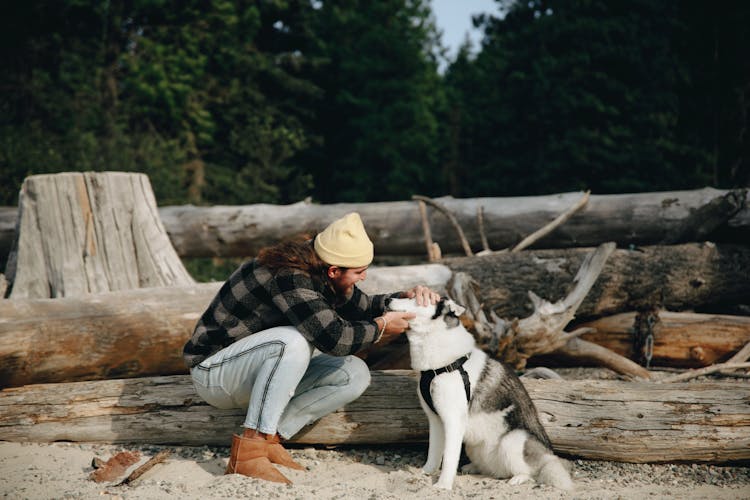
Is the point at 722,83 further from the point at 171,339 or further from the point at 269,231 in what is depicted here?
the point at 171,339

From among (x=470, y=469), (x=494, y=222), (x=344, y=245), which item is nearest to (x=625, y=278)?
(x=494, y=222)

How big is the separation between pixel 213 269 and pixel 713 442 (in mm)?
10872

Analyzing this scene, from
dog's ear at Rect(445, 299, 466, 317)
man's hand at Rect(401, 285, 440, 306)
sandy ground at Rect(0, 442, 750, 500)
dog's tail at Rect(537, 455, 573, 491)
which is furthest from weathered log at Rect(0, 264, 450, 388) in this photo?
dog's tail at Rect(537, 455, 573, 491)

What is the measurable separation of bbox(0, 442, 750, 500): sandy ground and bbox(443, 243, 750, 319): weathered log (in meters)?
2.40

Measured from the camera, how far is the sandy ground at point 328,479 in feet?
12.4

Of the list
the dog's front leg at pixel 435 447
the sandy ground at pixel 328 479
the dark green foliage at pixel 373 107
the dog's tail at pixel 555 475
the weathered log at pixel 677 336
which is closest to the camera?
the sandy ground at pixel 328 479

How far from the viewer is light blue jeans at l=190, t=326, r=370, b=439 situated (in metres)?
3.99

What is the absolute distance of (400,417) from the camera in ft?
15.2

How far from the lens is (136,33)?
19.6 m

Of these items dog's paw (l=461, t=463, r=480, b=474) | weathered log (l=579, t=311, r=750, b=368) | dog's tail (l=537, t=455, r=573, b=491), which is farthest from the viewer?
weathered log (l=579, t=311, r=750, b=368)

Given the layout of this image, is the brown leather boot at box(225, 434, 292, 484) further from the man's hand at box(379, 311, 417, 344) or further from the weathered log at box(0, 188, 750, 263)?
the weathered log at box(0, 188, 750, 263)

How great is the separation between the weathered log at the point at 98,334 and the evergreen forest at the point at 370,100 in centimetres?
886

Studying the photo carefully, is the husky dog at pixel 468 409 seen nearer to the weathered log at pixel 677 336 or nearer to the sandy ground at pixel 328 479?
the sandy ground at pixel 328 479

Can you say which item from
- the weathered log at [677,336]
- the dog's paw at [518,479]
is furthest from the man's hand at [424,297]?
the weathered log at [677,336]
